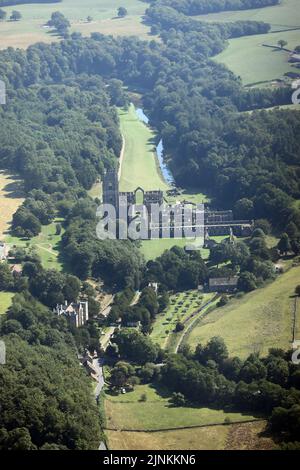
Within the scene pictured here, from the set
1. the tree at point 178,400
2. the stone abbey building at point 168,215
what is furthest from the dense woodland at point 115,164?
the stone abbey building at point 168,215

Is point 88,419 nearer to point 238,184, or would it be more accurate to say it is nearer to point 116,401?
point 116,401

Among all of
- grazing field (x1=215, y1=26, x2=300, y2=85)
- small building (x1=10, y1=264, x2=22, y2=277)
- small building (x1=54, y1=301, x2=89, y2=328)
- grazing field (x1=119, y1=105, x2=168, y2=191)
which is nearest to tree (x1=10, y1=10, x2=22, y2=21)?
grazing field (x1=215, y1=26, x2=300, y2=85)

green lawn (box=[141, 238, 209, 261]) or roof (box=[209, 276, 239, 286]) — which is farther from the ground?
roof (box=[209, 276, 239, 286])

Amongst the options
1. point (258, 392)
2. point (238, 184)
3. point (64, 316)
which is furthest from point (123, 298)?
point (238, 184)

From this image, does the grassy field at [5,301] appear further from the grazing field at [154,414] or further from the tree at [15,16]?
the tree at [15,16]

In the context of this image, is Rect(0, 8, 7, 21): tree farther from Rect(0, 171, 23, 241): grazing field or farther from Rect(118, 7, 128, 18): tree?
Rect(0, 171, 23, 241): grazing field

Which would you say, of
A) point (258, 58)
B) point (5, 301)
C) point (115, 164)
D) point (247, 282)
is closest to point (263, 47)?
point (258, 58)
